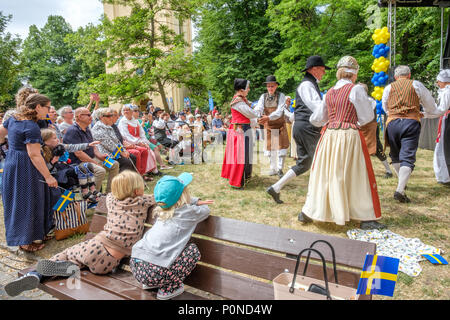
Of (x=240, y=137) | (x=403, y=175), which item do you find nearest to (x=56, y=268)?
(x=240, y=137)

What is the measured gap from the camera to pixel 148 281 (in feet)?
7.49

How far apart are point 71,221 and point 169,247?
9.00 feet

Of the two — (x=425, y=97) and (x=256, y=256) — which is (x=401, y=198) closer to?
(x=425, y=97)

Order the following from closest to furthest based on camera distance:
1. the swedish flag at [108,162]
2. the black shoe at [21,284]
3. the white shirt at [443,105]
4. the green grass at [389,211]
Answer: the black shoe at [21,284]
the green grass at [389,211]
the white shirt at [443,105]
the swedish flag at [108,162]

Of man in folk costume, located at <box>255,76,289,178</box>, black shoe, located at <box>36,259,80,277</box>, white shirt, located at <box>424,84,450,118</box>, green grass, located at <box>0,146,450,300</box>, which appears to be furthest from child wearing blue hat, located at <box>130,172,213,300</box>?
man in folk costume, located at <box>255,76,289,178</box>

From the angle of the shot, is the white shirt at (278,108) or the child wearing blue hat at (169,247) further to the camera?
the white shirt at (278,108)

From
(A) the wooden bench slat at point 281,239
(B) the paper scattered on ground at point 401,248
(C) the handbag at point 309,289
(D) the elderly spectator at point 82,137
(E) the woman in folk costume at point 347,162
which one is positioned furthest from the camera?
(D) the elderly spectator at point 82,137

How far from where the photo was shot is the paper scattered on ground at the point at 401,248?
3.01 meters

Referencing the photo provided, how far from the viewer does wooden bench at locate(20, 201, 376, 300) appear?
1.92 meters

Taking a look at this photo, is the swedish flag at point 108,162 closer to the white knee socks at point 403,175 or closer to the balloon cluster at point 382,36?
the white knee socks at point 403,175

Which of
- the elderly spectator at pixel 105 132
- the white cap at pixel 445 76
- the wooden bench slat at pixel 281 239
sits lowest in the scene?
the wooden bench slat at pixel 281 239

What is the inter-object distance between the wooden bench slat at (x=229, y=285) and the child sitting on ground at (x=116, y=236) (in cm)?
65

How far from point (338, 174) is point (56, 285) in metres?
3.11

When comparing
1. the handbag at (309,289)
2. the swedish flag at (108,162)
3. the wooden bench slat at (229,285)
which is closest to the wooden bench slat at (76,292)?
the wooden bench slat at (229,285)
